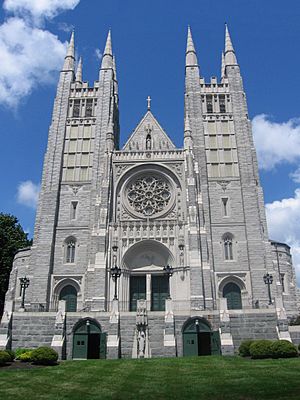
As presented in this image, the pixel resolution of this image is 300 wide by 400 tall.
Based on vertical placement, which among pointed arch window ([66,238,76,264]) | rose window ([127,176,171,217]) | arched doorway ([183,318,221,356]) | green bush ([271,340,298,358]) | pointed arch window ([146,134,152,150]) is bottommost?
green bush ([271,340,298,358])

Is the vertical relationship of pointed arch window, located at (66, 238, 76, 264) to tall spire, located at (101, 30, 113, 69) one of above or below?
below

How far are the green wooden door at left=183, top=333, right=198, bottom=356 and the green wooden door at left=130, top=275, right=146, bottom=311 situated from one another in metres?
10.4

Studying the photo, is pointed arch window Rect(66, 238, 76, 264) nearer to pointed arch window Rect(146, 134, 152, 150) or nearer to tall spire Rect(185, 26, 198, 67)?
pointed arch window Rect(146, 134, 152, 150)

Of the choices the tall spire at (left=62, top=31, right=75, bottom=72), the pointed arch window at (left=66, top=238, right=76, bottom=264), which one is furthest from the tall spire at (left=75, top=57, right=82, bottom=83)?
the pointed arch window at (left=66, top=238, right=76, bottom=264)

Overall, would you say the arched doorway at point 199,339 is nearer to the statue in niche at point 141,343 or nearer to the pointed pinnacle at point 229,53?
the statue in niche at point 141,343

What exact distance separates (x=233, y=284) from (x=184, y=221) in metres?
7.68

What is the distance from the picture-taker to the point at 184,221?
40.9m

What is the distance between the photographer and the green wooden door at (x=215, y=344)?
28906 mm

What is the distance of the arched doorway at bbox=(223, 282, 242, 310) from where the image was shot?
3959 cm

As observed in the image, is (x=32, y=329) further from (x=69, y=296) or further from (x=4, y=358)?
(x=69, y=296)

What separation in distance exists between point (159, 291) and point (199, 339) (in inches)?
370

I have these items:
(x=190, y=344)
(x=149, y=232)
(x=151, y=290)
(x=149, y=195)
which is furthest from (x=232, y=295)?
(x=149, y=195)

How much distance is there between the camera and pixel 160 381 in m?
16.3

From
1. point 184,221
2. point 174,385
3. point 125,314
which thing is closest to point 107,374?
point 174,385
